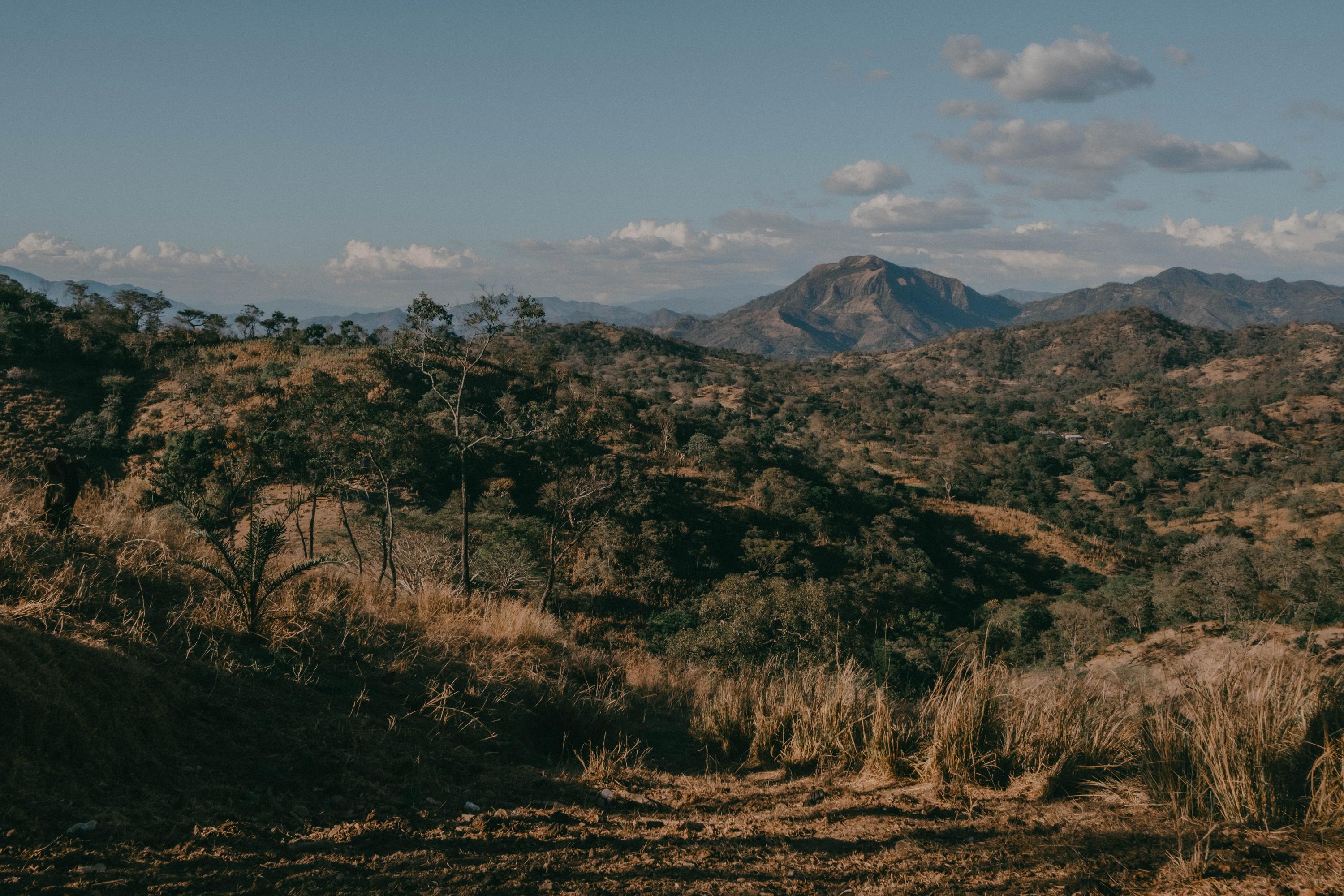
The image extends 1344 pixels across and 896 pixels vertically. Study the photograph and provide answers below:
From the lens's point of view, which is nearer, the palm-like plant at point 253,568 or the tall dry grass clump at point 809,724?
the tall dry grass clump at point 809,724

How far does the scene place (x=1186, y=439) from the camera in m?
68.7

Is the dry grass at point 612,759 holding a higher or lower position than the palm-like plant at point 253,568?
lower

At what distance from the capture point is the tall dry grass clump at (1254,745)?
309 centimetres

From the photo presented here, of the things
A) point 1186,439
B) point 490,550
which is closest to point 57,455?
point 490,550

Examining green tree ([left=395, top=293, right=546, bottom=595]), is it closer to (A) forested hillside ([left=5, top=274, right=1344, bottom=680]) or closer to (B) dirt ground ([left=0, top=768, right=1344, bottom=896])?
(A) forested hillside ([left=5, top=274, right=1344, bottom=680])

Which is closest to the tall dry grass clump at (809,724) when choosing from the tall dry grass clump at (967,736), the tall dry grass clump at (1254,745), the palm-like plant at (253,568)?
the tall dry grass clump at (967,736)

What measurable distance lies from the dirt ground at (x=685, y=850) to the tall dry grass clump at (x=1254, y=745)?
160mm

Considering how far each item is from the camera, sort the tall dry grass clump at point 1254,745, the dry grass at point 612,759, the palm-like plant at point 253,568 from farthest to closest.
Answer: the palm-like plant at point 253,568
the dry grass at point 612,759
the tall dry grass clump at point 1254,745

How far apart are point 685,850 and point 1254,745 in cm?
264

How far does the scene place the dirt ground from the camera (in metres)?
2.56

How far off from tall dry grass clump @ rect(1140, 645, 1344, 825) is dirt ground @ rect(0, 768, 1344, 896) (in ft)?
0.53

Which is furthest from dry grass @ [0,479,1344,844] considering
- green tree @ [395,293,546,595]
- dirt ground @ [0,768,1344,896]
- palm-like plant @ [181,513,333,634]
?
green tree @ [395,293,546,595]

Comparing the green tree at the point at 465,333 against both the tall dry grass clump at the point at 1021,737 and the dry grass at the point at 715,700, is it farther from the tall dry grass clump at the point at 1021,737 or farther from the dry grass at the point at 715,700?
the tall dry grass clump at the point at 1021,737

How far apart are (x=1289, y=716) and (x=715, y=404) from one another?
→ 6057 cm
